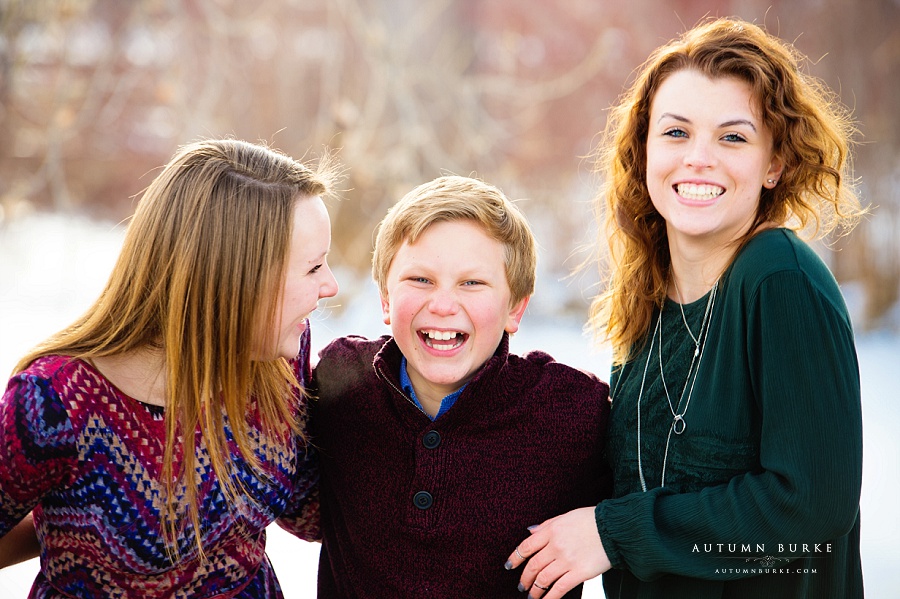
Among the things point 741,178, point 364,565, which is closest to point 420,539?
point 364,565

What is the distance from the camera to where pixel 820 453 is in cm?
145

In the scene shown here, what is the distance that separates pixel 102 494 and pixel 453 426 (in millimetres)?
681

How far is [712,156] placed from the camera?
168cm

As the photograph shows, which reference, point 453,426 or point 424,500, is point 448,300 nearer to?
point 453,426

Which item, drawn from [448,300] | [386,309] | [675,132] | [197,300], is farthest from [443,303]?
[675,132]

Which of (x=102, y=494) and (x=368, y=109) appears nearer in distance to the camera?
(x=102, y=494)

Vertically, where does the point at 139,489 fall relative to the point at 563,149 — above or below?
below

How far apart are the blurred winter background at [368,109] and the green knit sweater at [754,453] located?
3.45m

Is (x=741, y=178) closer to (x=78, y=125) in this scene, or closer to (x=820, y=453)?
(x=820, y=453)

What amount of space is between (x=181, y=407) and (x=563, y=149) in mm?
5211

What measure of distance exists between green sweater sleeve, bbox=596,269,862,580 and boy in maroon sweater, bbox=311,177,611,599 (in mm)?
250

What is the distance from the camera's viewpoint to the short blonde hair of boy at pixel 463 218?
1757 millimetres

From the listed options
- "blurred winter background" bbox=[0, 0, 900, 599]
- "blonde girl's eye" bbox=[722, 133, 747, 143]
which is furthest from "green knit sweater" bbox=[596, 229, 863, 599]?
"blurred winter background" bbox=[0, 0, 900, 599]

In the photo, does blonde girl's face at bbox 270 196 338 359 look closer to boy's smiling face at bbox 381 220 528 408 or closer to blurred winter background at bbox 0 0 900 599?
boy's smiling face at bbox 381 220 528 408
